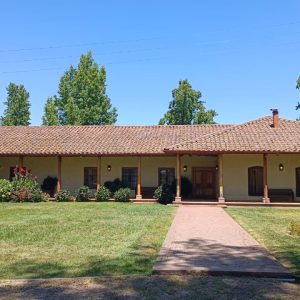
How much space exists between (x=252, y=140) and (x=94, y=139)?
9467mm

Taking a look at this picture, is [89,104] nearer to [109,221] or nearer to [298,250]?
[109,221]

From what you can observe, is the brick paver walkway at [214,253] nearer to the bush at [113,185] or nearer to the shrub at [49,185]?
the bush at [113,185]

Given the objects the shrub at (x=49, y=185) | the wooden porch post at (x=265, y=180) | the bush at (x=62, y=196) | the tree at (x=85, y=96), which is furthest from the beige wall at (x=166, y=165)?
the tree at (x=85, y=96)

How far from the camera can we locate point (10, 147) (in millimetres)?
24422

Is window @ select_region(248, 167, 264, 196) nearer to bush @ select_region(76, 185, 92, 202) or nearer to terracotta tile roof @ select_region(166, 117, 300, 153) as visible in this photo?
terracotta tile roof @ select_region(166, 117, 300, 153)

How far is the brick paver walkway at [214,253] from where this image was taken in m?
6.54

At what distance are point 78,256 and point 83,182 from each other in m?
17.5

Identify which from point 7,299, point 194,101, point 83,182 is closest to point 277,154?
point 83,182

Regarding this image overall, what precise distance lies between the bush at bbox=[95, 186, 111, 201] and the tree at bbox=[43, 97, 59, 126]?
2300cm

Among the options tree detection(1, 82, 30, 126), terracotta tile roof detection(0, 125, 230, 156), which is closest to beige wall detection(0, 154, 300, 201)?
terracotta tile roof detection(0, 125, 230, 156)

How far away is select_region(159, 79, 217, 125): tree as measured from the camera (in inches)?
1777

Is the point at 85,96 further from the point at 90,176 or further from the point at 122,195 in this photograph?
the point at 122,195

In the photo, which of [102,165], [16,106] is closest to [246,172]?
[102,165]

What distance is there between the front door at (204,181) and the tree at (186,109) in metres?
21.1
